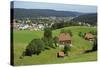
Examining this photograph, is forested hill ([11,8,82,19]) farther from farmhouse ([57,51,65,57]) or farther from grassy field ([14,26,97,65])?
farmhouse ([57,51,65,57])

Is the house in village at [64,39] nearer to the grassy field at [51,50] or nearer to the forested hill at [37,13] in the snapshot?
the grassy field at [51,50]

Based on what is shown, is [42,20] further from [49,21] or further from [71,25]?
[71,25]

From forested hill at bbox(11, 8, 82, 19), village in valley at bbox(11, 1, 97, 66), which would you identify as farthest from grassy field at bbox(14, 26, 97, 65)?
forested hill at bbox(11, 8, 82, 19)

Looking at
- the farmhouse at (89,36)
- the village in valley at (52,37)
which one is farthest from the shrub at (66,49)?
the farmhouse at (89,36)

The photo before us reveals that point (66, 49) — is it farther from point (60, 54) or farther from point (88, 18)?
point (88, 18)

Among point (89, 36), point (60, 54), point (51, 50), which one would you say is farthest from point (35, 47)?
point (89, 36)
